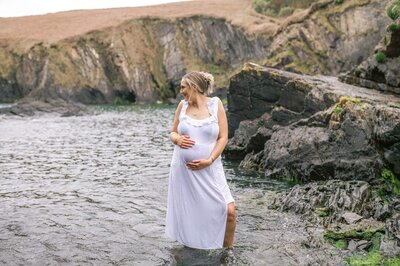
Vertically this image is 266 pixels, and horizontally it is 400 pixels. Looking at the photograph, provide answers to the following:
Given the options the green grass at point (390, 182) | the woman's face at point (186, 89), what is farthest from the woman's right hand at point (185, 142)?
the green grass at point (390, 182)

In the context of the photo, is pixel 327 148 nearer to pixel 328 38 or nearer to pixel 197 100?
pixel 197 100

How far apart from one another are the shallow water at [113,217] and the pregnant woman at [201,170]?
1.45 feet

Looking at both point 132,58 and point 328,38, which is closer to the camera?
point 328,38

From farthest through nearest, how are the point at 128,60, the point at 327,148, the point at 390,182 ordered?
1. the point at 128,60
2. the point at 327,148
3. the point at 390,182

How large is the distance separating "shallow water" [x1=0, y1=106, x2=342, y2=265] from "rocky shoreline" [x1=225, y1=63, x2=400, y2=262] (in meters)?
0.75

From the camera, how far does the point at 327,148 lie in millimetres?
14961

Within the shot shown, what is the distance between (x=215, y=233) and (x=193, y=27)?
9405 centimetres

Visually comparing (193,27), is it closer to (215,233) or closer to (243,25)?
(243,25)

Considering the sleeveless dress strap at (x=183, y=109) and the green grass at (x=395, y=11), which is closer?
Result: the sleeveless dress strap at (x=183, y=109)

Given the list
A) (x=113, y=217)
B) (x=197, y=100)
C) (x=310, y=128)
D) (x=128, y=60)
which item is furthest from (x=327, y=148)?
(x=128, y=60)

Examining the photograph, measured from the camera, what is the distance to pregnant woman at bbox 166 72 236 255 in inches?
295

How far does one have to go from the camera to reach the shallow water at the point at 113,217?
315 inches

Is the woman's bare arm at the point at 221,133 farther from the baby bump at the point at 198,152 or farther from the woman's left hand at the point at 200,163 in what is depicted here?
the woman's left hand at the point at 200,163

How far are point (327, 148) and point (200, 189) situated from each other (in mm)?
8488
